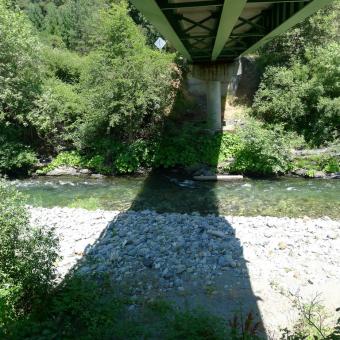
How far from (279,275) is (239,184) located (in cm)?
703

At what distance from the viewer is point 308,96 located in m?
17.1

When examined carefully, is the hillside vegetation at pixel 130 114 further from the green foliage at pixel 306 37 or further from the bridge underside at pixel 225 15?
the bridge underside at pixel 225 15

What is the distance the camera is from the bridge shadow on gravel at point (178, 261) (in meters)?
7.09

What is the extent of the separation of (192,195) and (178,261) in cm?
548

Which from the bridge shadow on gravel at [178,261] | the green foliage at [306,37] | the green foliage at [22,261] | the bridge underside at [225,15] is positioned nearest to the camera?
the bridge underside at [225,15]

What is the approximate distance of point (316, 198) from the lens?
12711mm

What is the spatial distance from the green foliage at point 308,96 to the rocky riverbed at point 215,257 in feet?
22.1

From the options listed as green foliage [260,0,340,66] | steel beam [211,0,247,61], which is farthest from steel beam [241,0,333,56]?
green foliage [260,0,340,66]

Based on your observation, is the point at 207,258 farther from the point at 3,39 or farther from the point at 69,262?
the point at 3,39

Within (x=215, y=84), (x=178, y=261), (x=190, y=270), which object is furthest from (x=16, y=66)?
(x=190, y=270)

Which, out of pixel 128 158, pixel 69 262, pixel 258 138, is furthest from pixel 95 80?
pixel 69 262

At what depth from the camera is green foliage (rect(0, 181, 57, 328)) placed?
19.5 ft

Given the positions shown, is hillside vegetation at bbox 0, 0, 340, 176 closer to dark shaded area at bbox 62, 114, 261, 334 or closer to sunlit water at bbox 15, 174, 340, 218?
sunlit water at bbox 15, 174, 340, 218

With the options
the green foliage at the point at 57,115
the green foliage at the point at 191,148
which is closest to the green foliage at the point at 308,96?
the green foliage at the point at 191,148
